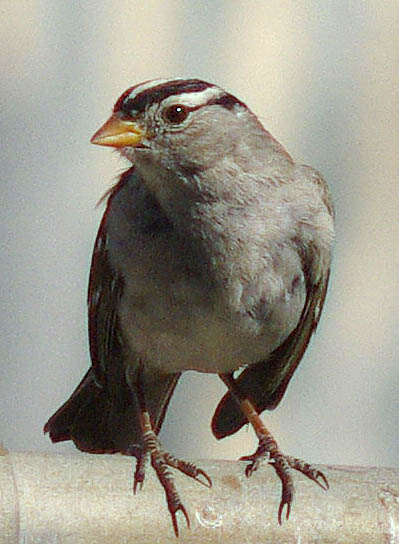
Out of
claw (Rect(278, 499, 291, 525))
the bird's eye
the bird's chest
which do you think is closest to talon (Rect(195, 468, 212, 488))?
claw (Rect(278, 499, 291, 525))

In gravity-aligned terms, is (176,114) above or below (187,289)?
above

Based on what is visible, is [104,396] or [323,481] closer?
[323,481]

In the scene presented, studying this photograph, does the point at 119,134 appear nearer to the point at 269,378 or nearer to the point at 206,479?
the point at 206,479

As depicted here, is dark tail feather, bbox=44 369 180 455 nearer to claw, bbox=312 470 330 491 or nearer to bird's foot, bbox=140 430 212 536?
bird's foot, bbox=140 430 212 536

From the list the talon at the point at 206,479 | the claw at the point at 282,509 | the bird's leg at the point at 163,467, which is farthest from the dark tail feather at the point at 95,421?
the claw at the point at 282,509

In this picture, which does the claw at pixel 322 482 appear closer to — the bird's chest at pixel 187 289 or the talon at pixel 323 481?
the talon at pixel 323 481

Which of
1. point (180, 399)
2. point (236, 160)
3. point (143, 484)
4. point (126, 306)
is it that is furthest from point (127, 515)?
point (180, 399)

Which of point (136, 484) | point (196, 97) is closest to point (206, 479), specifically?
point (136, 484)
